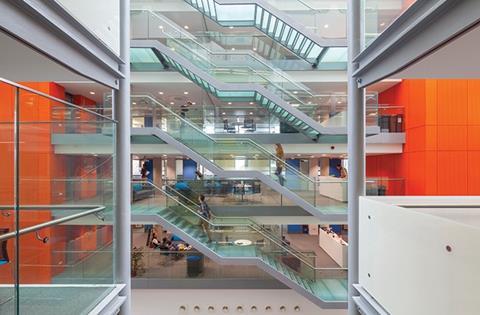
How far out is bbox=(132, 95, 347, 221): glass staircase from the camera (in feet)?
30.5

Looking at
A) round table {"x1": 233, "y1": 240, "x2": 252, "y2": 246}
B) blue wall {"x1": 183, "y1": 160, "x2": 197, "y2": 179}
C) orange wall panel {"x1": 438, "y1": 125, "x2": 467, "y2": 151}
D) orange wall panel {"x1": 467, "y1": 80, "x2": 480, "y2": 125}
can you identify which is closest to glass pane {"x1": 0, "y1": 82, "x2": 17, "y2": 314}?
round table {"x1": 233, "y1": 240, "x2": 252, "y2": 246}

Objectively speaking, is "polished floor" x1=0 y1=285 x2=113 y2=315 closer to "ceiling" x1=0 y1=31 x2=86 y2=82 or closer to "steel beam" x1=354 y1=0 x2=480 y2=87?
"ceiling" x1=0 y1=31 x2=86 y2=82

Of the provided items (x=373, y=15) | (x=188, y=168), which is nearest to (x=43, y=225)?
(x=373, y=15)

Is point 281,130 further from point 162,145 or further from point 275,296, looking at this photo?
point 275,296

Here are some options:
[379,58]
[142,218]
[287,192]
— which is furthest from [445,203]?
[142,218]

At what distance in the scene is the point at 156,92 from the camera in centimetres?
1367

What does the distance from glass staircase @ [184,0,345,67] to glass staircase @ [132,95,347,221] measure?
14.1 ft

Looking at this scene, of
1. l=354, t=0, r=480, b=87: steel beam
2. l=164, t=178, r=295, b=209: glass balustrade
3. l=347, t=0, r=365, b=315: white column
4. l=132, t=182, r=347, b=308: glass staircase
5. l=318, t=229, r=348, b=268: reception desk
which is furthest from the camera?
l=318, t=229, r=348, b=268: reception desk

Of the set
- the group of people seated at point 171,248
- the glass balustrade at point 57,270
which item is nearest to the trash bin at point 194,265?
the group of people seated at point 171,248

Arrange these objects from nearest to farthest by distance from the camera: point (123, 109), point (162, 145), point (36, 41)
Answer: point (36, 41)
point (123, 109)
point (162, 145)

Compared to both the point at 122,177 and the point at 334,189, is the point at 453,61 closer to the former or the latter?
the point at 122,177

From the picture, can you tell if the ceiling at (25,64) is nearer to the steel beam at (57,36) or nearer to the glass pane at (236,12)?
the steel beam at (57,36)

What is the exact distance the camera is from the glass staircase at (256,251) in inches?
339

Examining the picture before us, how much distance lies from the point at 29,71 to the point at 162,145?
9.11m
